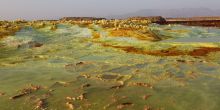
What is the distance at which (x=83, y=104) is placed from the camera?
29.2 ft

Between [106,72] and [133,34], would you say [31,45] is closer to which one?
[133,34]

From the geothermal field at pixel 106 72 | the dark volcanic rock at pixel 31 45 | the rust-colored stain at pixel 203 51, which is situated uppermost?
the dark volcanic rock at pixel 31 45

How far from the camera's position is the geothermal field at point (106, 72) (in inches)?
360

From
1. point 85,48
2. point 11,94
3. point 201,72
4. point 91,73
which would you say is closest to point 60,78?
point 91,73

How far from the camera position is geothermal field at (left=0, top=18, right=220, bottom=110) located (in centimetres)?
913

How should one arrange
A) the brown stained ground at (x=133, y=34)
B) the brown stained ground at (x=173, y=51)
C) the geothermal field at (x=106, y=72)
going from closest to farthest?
1. the geothermal field at (x=106, y=72)
2. the brown stained ground at (x=173, y=51)
3. the brown stained ground at (x=133, y=34)

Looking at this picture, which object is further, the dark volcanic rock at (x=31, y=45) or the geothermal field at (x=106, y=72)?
the dark volcanic rock at (x=31, y=45)

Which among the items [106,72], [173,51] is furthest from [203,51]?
[106,72]

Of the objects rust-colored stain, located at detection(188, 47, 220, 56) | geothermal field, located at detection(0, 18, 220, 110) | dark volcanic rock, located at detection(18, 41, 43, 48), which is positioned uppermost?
dark volcanic rock, located at detection(18, 41, 43, 48)

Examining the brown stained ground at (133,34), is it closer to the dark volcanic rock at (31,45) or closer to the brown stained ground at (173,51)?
the brown stained ground at (173,51)

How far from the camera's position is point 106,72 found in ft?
41.1

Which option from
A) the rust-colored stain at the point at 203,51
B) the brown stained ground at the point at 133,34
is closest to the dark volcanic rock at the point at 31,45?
the brown stained ground at the point at 133,34

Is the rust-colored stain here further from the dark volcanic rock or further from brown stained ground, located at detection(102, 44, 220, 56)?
the dark volcanic rock

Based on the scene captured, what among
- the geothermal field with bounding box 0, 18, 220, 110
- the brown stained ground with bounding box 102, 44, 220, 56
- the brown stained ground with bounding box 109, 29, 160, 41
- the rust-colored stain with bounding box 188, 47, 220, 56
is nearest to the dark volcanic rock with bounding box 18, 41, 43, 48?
the geothermal field with bounding box 0, 18, 220, 110
